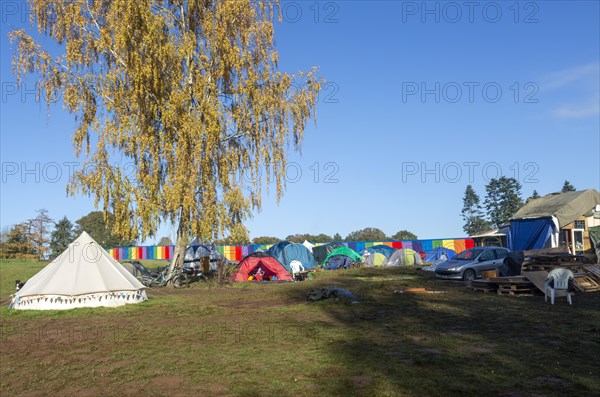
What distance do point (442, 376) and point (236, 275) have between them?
2095 centimetres

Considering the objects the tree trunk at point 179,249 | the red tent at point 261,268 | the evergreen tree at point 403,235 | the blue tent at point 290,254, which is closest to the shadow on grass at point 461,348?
the tree trunk at point 179,249

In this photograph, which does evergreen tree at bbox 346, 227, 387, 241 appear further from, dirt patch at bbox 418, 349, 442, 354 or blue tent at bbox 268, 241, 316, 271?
dirt patch at bbox 418, 349, 442, 354

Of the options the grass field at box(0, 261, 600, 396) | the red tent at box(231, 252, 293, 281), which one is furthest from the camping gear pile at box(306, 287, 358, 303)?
the red tent at box(231, 252, 293, 281)

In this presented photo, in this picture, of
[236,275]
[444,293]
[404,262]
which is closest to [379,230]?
[404,262]

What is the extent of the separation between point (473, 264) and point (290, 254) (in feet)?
58.0

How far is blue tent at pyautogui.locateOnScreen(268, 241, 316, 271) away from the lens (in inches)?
1420

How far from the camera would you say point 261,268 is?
88.5 ft

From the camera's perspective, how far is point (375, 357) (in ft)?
25.9

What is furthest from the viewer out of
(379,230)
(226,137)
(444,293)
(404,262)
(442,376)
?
(379,230)

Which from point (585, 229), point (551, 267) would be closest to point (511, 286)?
point (551, 267)

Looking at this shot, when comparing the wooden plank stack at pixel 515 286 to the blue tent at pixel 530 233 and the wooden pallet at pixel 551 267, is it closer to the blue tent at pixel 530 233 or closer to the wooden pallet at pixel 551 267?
the wooden pallet at pixel 551 267

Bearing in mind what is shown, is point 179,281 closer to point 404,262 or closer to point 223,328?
point 223,328

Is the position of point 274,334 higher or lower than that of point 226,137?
lower

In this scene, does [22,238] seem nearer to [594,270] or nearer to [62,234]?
[62,234]
